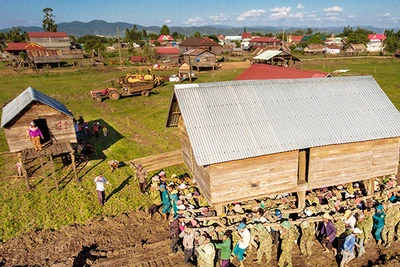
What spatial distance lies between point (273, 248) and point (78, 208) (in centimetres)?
928

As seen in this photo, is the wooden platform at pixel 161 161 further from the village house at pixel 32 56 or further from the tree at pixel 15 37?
the tree at pixel 15 37

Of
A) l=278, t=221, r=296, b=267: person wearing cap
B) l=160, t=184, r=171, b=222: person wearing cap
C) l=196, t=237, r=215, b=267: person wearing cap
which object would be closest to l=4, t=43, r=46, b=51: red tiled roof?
l=160, t=184, r=171, b=222: person wearing cap

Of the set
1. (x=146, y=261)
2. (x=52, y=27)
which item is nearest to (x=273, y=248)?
(x=146, y=261)

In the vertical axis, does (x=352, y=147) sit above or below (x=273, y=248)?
above

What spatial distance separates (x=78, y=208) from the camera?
1466 centimetres

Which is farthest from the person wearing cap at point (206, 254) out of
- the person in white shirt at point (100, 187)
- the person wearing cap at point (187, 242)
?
the person in white shirt at point (100, 187)

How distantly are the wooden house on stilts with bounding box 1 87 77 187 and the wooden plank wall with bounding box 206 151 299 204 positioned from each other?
910 centimetres

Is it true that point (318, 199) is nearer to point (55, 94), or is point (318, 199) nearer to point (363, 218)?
point (363, 218)

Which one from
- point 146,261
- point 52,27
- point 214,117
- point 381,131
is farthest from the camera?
point 52,27

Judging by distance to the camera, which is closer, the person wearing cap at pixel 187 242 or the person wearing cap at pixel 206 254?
the person wearing cap at pixel 206 254

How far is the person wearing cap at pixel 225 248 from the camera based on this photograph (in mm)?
10336

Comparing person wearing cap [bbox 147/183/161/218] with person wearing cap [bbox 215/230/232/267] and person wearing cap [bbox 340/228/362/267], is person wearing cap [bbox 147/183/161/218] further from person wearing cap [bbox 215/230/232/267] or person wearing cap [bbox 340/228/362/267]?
person wearing cap [bbox 340/228/362/267]

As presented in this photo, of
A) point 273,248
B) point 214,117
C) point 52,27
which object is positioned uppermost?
point 52,27

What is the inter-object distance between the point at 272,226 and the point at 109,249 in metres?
6.41
